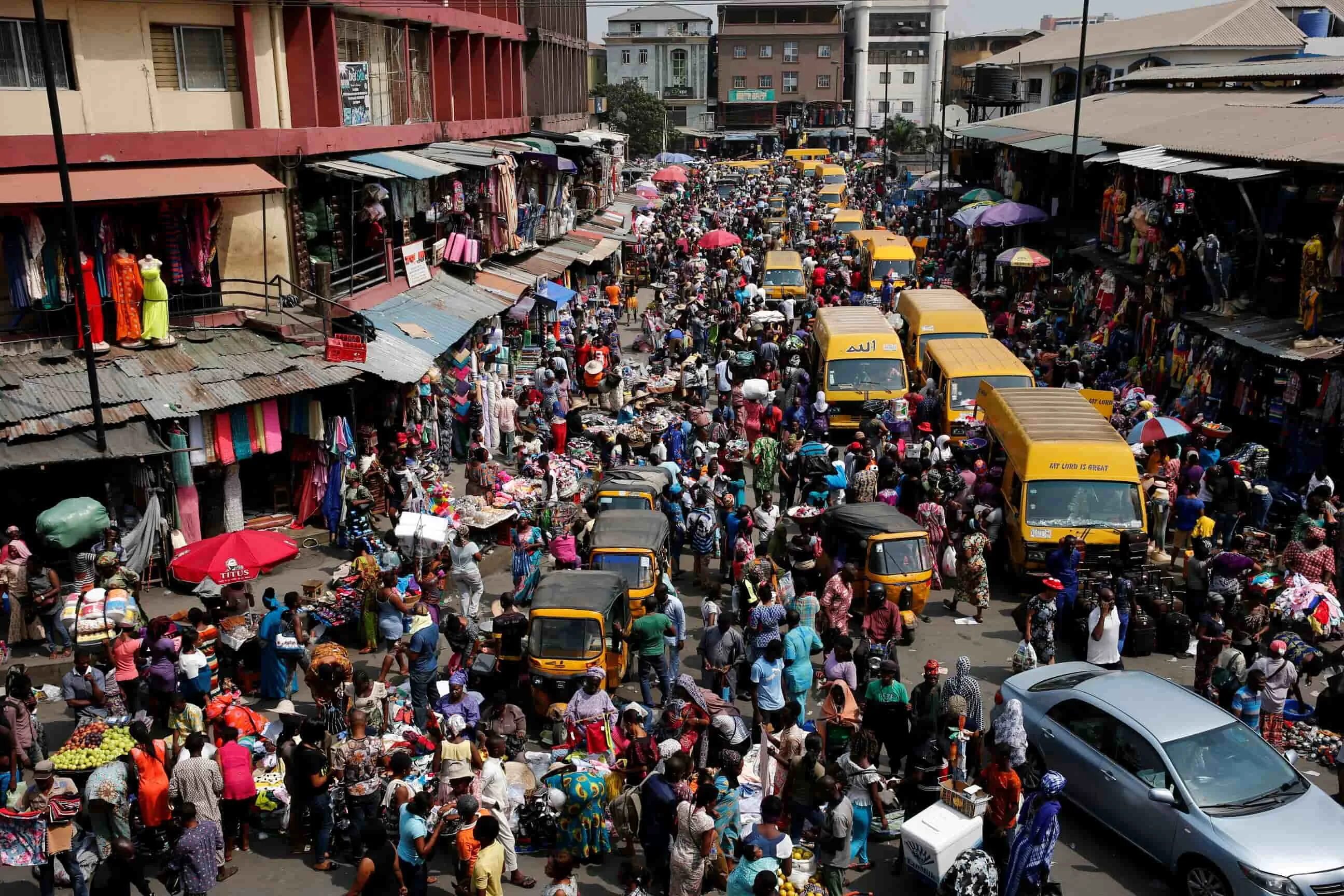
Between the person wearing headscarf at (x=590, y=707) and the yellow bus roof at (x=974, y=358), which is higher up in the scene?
the yellow bus roof at (x=974, y=358)

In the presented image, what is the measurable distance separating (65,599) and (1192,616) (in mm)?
13327

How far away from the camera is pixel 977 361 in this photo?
21.8 meters

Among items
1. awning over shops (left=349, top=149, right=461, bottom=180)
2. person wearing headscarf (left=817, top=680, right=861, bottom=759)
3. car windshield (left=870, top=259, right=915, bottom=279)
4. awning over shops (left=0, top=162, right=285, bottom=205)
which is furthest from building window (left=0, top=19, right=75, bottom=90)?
car windshield (left=870, top=259, right=915, bottom=279)

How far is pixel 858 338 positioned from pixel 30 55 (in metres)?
14.2

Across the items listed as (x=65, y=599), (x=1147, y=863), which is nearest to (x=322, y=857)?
(x=65, y=599)

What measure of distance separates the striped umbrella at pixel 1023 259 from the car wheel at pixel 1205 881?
2487 cm

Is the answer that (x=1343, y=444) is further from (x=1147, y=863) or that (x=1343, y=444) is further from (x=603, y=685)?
(x=603, y=685)

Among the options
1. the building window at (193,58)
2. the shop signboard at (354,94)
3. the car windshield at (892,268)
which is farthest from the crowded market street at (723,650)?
the car windshield at (892,268)

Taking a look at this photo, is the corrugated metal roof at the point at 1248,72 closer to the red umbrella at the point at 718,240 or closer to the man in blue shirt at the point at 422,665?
the red umbrella at the point at 718,240

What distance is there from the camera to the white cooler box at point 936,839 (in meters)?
9.38

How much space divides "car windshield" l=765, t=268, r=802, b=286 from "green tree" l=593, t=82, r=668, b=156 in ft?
164

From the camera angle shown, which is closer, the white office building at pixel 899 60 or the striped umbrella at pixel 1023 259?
the striped umbrella at pixel 1023 259

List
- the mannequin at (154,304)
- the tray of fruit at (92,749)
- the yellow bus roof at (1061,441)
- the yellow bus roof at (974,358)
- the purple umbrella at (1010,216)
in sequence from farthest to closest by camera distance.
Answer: the purple umbrella at (1010,216), the yellow bus roof at (974,358), the mannequin at (154,304), the yellow bus roof at (1061,441), the tray of fruit at (92,749)

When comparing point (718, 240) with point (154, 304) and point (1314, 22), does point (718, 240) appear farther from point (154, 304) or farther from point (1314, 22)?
point (1314, 22)
